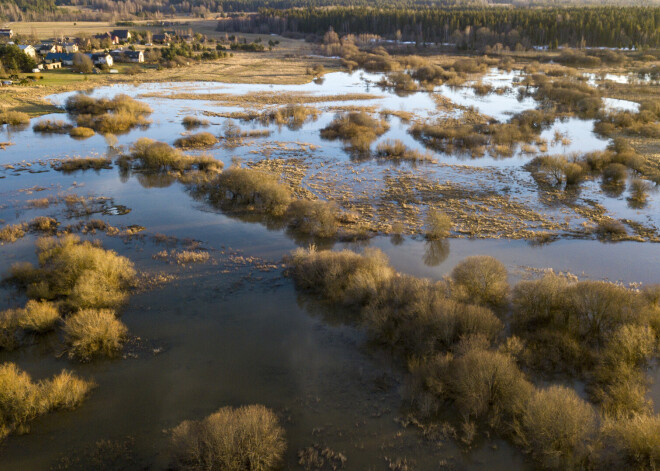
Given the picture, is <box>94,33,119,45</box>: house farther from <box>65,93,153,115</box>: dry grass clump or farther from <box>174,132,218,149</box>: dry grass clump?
<box>174,132,218,149</box>: dry grass clump

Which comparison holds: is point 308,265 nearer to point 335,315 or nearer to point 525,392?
point 335,315

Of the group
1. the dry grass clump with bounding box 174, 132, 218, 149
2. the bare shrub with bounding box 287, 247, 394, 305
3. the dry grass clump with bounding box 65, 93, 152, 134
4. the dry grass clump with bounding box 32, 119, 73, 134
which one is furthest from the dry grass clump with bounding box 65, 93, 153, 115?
the bare shrub with bounding box 287, 247, 394, 305

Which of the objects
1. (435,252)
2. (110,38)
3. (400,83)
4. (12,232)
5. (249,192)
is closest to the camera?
(435,252)

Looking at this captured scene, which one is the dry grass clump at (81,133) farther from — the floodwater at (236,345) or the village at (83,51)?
the village at (83,51)

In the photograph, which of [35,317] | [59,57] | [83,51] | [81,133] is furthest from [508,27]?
[35,317]

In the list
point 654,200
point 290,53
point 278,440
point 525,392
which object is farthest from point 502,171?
point 290,53

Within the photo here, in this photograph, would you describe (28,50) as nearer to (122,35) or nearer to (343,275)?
(122,35)
